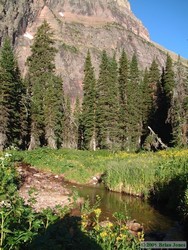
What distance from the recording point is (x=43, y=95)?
1727 inches

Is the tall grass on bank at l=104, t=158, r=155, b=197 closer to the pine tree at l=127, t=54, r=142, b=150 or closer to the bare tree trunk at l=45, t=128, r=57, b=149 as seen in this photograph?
the bare tree trunk at l=45, t=128, r=57, b=149

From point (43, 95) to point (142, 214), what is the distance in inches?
1337

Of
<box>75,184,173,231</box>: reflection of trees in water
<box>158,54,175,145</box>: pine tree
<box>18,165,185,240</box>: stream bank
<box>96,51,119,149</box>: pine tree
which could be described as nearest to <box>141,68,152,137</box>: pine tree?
<box>158,54,175,145</box>: pine tree

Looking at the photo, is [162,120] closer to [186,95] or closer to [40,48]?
[186,95]

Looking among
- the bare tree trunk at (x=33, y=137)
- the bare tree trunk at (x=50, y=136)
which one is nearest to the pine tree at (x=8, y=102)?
Answer: the bare tree trunk at (x=33, y=137)

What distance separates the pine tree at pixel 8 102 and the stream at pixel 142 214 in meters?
25.7

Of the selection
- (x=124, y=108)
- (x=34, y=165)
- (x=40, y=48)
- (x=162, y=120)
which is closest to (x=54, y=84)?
(x=40, y=48)

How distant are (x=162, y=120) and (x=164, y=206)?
136 feet

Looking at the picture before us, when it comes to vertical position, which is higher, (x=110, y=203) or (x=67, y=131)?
(x=67, y=131)

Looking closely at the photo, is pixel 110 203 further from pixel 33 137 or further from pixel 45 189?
pixel 33 137

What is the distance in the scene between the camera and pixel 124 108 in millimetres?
55375

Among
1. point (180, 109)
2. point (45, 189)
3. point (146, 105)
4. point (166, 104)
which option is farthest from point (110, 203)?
point (146, 105)

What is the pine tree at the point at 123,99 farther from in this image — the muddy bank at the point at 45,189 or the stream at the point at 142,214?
the stream at the point at 142,214

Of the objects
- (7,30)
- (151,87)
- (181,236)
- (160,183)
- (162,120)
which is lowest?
(181,236)
